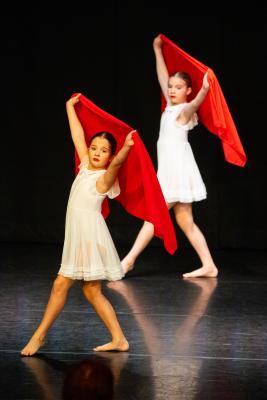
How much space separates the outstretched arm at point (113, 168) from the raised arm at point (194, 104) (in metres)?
1.57

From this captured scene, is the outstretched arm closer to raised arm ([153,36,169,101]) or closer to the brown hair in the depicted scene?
the brown hair

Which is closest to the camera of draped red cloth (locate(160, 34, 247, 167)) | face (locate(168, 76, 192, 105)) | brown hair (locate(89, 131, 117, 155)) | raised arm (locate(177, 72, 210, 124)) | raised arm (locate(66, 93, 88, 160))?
brown hair (locate(89, 131, 117, 155))

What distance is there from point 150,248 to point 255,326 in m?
2.92

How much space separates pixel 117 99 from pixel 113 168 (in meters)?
3.44

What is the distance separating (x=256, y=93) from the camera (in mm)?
7148

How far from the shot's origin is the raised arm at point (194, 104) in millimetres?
5613

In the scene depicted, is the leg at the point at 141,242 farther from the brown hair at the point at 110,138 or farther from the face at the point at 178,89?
the brown hair at the point at 110,138

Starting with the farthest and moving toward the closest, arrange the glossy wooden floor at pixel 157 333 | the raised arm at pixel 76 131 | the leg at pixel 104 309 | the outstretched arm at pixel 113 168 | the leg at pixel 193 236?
the leg at pixel 193 236
the raised arm at pixel 76 131
the leg at pixel 104 309
the outstretched arm at pixel 113 168
the glossy wooden floor at pixel 157 333

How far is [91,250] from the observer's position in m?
4.07

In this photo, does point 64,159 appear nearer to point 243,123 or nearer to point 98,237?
point 243,123

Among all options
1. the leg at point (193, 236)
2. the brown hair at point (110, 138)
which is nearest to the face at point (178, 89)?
the leg at point (193, 236)

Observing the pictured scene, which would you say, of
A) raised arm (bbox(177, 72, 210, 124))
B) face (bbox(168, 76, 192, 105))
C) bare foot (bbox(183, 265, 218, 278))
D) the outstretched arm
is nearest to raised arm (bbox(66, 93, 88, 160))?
the outstretched arm

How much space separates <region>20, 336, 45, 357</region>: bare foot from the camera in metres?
4.07

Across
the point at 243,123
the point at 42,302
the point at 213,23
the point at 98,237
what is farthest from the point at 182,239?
the point at 98,237
